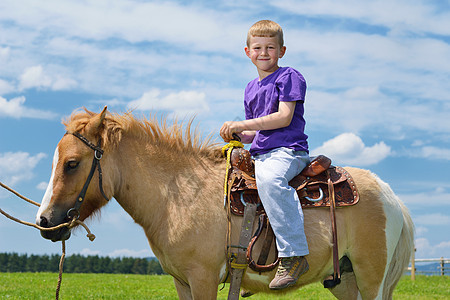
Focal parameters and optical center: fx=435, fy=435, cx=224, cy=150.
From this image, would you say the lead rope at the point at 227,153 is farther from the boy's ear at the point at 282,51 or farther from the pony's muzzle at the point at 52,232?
the pony's muzzle at the point at 52,232

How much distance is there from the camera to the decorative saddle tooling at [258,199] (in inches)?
178

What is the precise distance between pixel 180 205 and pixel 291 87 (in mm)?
1724

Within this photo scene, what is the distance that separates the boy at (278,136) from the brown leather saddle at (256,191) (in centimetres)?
12

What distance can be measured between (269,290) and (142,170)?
1874mm

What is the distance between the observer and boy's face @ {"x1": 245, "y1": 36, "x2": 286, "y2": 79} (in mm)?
4867

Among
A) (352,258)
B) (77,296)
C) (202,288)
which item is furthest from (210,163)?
(77,296)

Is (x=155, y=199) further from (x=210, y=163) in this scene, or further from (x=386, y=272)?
(x=386, y=272)

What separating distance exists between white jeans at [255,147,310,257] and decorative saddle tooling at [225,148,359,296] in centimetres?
14

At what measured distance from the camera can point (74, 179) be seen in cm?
435

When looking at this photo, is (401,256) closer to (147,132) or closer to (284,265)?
(284,265)

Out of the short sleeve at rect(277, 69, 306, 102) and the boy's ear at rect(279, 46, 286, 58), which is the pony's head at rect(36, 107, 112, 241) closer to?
the short sleeve at rect(277, 69, 306, 102)

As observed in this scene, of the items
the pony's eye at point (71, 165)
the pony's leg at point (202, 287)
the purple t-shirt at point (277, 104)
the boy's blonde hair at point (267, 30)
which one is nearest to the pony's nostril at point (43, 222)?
the pony's eye at point (71, 165)

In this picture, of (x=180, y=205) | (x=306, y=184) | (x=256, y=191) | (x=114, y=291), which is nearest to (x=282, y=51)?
(x=306, y=184)

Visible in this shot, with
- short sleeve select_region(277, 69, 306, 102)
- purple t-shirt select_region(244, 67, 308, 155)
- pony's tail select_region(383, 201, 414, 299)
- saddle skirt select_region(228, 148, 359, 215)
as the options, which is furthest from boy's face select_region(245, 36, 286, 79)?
pony's tail select_region(383, 201, 414, 299)
